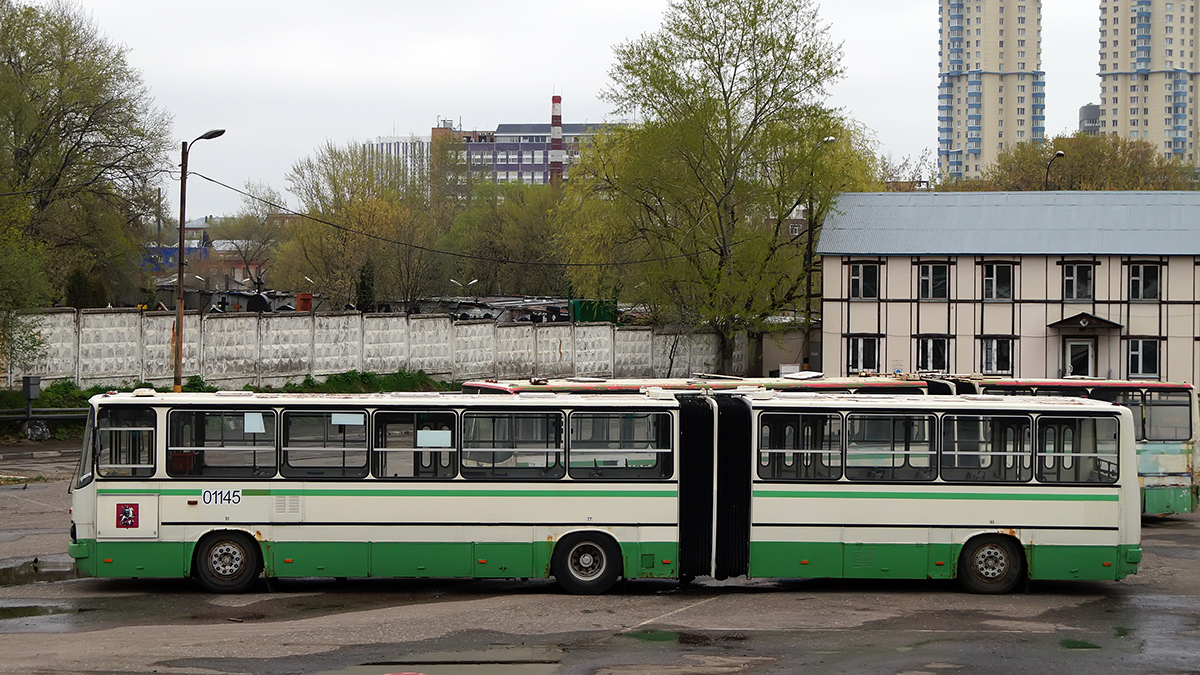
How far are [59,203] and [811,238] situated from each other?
104 feet

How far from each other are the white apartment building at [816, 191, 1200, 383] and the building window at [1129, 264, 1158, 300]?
0.04 meters

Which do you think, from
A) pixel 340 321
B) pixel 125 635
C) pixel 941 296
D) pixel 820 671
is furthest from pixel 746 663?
pixel 941 296

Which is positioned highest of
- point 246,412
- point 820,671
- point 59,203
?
point 59,203

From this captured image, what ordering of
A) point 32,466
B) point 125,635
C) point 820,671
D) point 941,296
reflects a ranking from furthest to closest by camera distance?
point 941,296, point 32,466, point 125,635, point 820,671

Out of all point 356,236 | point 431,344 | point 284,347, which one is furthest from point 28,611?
point 356,236

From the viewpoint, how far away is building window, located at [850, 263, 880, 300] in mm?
47875

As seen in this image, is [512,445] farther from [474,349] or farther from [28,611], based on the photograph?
[474,349]

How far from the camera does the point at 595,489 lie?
637 inches

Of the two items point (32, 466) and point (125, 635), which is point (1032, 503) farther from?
point (32, 466)

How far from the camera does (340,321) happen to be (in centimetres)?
4453

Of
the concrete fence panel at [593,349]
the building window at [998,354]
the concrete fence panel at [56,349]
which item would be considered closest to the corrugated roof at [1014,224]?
the building window at [998,354]

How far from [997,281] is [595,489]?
34.9 metres

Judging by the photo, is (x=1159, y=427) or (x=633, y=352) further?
(x=633, y=352)

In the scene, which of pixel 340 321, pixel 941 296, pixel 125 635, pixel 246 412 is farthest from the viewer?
pixel 941 296
